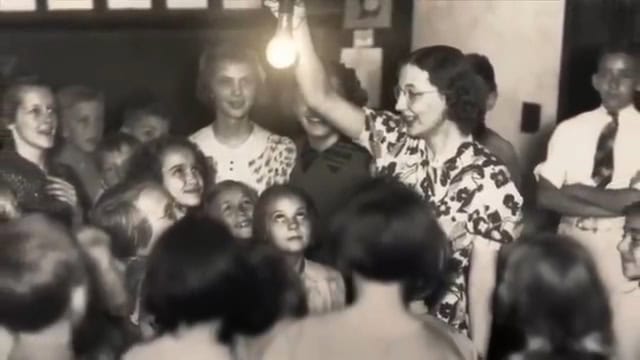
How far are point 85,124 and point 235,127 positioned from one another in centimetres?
20

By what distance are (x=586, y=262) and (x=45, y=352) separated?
0.69m

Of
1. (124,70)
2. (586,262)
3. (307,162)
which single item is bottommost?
(586,262)

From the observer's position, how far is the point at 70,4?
1.38 m

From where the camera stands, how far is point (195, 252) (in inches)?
47.0

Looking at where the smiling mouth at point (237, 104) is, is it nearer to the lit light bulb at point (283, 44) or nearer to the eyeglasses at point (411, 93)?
the lit light bulb at point (283, 44)

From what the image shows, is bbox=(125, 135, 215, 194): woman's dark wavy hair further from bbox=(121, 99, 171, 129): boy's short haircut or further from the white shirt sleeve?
the white shirt sleeve

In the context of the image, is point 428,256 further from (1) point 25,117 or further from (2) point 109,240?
(1) point 25,117

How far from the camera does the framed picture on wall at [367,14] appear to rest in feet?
4.88

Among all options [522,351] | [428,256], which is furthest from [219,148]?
[522,351]

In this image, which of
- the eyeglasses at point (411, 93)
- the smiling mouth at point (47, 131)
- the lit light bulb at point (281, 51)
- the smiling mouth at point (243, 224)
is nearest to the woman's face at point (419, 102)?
the eyeglasses at point (411, 93)

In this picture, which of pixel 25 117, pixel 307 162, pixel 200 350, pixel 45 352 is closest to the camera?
pixel 200 350

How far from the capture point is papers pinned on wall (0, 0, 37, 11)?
1.34 metres

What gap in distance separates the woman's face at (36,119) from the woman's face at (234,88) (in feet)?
0.72

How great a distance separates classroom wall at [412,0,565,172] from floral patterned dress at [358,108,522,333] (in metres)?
0.09
